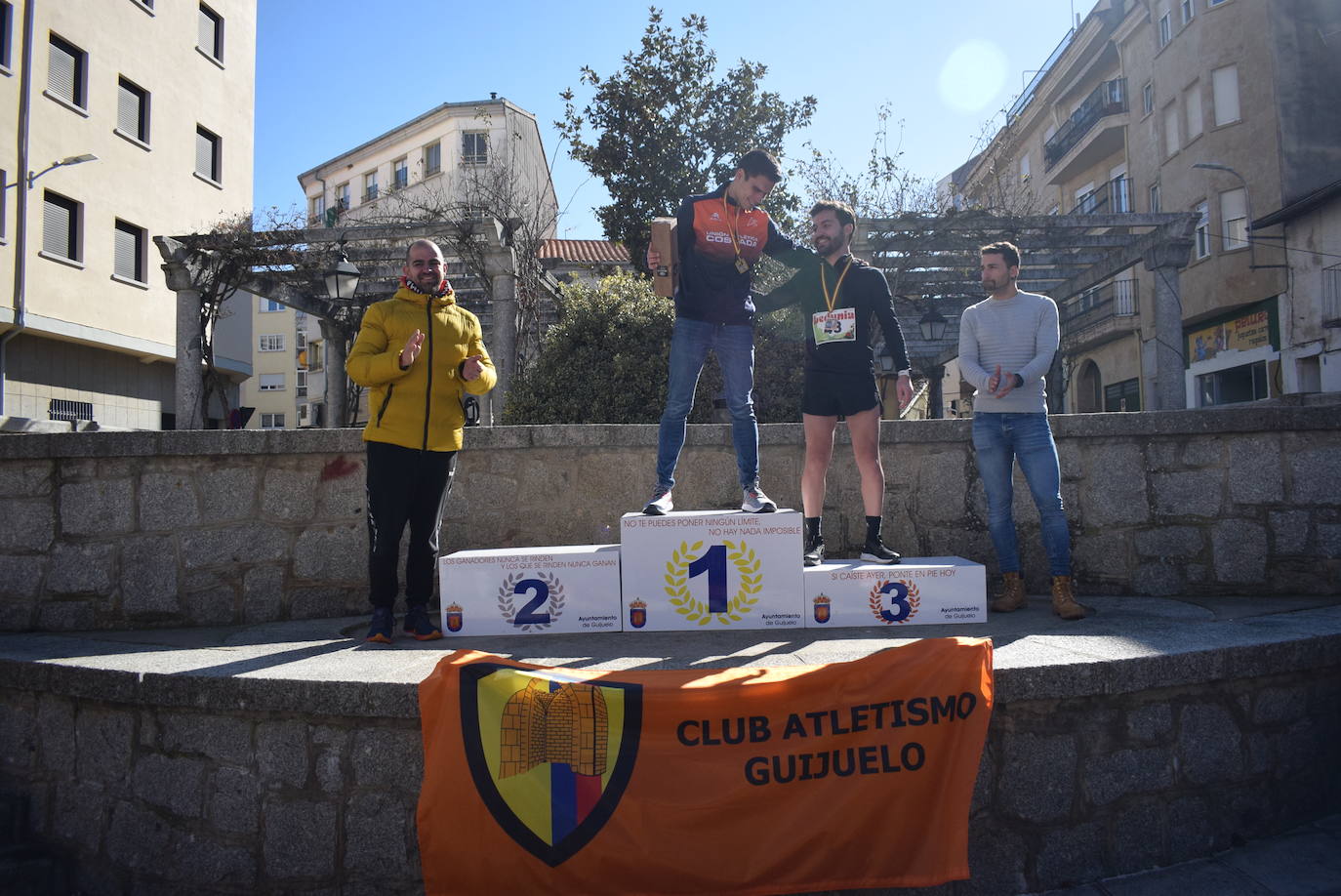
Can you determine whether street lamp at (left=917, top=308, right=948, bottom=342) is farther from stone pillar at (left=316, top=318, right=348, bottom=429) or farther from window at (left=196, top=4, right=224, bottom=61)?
window at (left=196, top=4, right=224, bottom=61)

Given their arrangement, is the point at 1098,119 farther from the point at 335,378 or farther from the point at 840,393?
the point at 840,393

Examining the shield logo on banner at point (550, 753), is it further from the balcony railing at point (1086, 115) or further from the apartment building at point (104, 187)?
the balcony railing at point (1086, 115)

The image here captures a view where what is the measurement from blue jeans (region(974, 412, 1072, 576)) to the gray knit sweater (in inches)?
3.2

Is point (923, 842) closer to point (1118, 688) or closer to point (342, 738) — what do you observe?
point (1118, 688)

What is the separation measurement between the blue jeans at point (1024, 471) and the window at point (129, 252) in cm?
2146

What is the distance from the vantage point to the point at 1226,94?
66.7 feet

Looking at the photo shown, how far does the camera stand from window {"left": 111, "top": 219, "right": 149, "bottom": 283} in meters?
19.7

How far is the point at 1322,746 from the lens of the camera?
3510 mm

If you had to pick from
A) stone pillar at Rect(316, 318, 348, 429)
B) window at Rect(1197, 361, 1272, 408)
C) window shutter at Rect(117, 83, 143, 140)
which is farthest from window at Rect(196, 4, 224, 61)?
window at Rect(1197, 361, 1272, 408)

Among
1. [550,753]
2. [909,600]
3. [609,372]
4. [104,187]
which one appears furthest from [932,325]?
[104,187]

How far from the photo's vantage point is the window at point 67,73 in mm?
18000

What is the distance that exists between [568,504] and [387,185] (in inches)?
1382

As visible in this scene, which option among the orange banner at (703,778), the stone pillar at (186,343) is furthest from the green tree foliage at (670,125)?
the orange banner at (703,778)

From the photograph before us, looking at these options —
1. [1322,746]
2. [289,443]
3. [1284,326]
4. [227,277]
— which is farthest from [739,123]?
[1322,746]
